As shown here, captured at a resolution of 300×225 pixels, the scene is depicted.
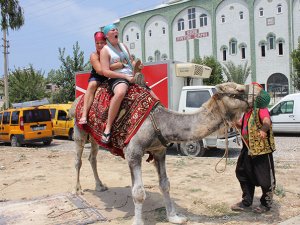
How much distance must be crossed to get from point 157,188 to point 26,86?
36665 millimetres

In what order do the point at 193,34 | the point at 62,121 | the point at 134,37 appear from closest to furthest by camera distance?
1. the point at 62,121
2. the point at 193,34
3. the point at 134,37

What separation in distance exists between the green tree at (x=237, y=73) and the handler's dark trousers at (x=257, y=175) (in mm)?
40328

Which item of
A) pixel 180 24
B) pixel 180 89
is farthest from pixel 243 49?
pixel 180 89

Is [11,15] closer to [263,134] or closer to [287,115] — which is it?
[287,115]

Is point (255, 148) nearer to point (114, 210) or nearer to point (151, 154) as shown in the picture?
point (151, 154)

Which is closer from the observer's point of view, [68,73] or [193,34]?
[68,73]

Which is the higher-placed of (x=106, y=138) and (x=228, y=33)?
(x=228, y=33)

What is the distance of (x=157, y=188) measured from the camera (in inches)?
304

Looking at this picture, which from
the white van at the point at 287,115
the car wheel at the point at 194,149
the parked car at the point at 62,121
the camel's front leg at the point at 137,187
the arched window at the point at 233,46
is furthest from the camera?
the arched window at the point at 233,46

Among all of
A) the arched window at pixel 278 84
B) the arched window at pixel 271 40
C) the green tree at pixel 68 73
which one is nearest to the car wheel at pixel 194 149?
the green tree at pixel 68 73

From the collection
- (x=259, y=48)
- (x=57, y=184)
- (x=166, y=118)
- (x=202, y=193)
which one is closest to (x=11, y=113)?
(x=57, y=184)

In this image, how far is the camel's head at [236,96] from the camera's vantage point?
4.72 meters

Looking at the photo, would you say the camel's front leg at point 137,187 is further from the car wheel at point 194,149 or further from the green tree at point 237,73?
the green tree at point 237,73

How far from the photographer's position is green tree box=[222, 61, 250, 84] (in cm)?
4572
